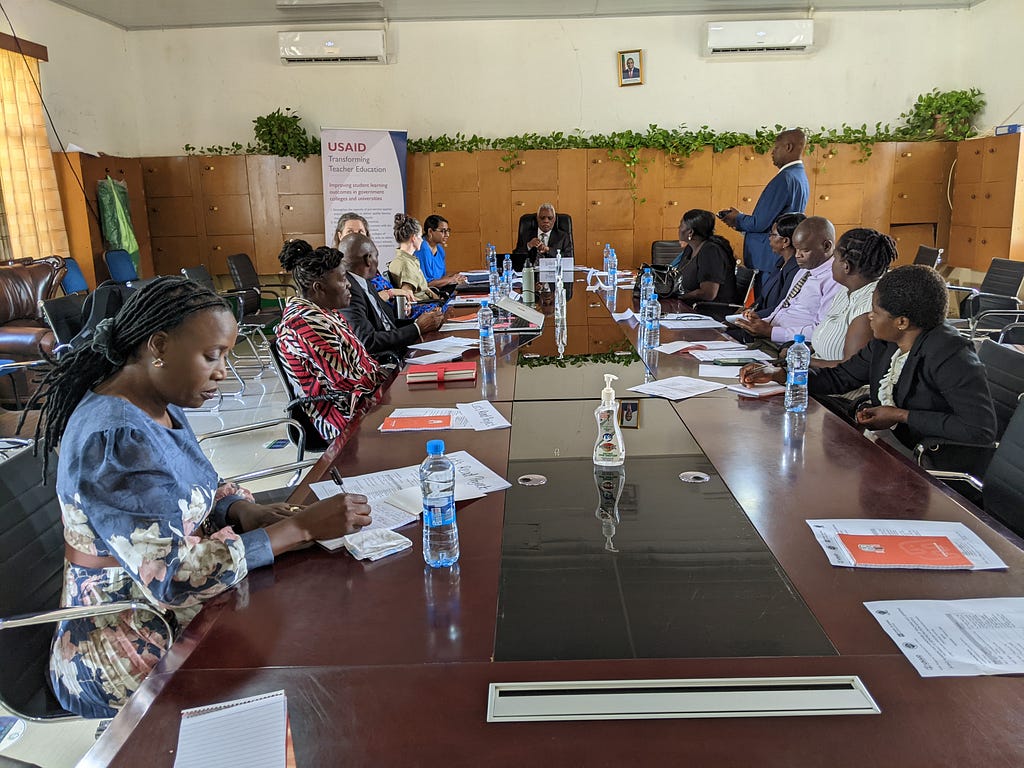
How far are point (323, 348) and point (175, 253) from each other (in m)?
6.47

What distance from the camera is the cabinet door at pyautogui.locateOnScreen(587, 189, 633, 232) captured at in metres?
8.10

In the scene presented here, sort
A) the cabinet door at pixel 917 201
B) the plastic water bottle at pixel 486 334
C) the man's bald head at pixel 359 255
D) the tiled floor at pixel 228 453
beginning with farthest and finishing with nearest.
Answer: the cabinet door at pixel 917 201 < the man's bald head at pixel 359 255 < the plastic water bottle at pixel 486 334 < the tiled floor at pixel 228 453

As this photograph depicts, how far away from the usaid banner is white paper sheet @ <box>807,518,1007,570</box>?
6.92m

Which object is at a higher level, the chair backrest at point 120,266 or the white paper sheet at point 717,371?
the chair backrest at point 120,266

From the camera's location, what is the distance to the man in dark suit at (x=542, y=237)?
7.01 metres

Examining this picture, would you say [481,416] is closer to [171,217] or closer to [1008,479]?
[1008,479]

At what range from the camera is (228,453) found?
14.7 ft

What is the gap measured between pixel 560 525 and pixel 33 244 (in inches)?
254

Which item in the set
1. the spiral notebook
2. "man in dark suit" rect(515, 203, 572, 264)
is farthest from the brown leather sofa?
the spiral notebook

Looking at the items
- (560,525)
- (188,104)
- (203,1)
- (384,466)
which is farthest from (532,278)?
(188,104)

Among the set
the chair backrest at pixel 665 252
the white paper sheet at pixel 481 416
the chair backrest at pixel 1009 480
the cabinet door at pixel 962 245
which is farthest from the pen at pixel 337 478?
the cabinet door at pixel 962 245

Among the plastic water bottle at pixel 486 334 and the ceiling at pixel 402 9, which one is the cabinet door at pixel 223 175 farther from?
the plastic water bottle at pixel 486 334

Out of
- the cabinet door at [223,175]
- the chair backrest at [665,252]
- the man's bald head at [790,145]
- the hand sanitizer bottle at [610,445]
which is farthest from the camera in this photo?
the cabinet door at [223,175]

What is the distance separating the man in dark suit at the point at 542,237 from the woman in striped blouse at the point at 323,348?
4.00m
